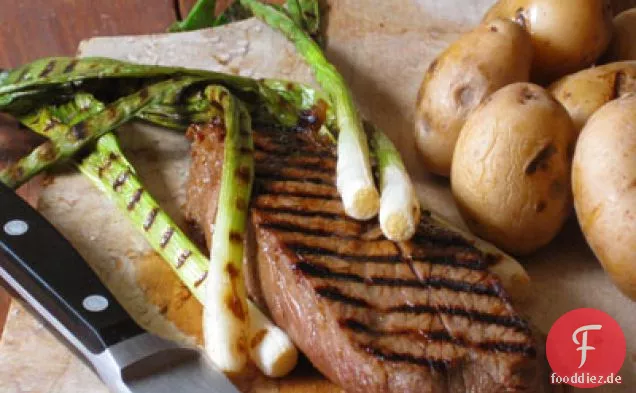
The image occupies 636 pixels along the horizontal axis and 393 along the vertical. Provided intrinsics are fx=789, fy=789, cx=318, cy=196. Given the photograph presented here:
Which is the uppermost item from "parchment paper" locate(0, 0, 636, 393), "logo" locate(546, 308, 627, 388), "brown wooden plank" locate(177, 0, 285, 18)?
"parchment paper" locate(0, 0, 636, 393)

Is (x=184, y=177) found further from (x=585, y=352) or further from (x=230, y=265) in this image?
(x=585, y=352)

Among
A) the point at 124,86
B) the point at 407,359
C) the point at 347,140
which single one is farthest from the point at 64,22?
the point at 407,359

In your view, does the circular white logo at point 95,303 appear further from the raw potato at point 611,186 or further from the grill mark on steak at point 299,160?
the raw potato at point 611,186

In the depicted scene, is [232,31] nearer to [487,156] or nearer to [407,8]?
[407,8]

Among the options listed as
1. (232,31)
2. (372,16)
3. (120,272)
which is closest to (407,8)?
(372,16)

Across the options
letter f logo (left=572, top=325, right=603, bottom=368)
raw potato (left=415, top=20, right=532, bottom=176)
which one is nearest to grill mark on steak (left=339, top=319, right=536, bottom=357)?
letter f logo (left=572, top=325, right=603, bottom=368)

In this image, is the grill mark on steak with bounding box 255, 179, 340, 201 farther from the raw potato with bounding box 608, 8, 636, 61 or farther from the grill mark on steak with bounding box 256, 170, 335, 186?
the raw potato with bounding box 608, 8, 636, 61
